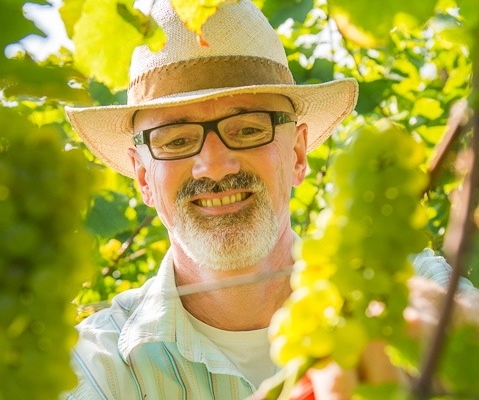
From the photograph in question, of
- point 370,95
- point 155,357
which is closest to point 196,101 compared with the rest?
point 155,357

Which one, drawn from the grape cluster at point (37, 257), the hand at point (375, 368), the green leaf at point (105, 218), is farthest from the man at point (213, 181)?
the grape cluster at point (37, 257)

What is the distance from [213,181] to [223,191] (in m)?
0.05

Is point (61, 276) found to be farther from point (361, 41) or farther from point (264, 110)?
point (264, 110)

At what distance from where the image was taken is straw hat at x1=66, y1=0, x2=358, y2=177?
255 cm

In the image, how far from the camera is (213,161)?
2.56 metres

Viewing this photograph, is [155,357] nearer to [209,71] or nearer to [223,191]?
[223,191]

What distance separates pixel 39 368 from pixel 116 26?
1.76 feet

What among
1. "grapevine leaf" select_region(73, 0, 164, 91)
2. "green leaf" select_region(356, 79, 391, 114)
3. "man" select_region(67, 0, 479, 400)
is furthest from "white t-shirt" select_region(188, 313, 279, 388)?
"grapevine leaf" select_region(73, 0, 164, 91)

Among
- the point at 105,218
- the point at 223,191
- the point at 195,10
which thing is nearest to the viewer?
the point at 195,10

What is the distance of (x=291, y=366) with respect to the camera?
65 cm

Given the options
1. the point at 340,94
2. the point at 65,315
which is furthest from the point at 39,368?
the point at 340,94

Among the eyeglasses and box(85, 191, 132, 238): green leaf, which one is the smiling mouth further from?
box(85, 191, 132, 238): green leaf

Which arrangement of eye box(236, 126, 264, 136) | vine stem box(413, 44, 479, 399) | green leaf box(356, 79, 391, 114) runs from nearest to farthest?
Answer: 1. vine stem box(413, 44, 479, 399)
2. eye box(236, 126, 264, 136)
3. green leaf box(356, 79, 391, 114)

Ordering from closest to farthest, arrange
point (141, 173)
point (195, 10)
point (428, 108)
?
point (195, 10), point (141, 173), point (428, 108)
